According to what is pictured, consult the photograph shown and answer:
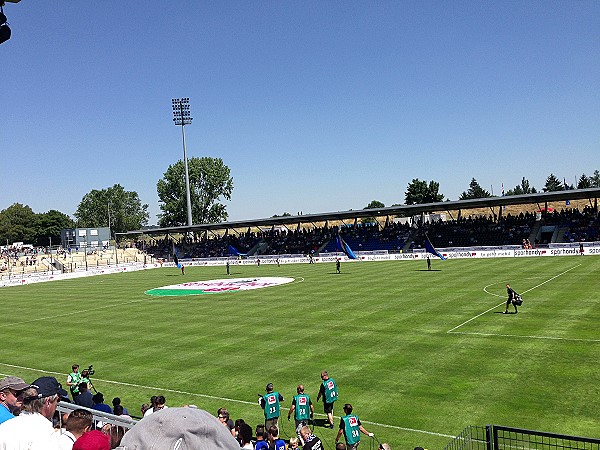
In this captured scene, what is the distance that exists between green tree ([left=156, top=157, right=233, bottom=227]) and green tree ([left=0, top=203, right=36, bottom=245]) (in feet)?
130

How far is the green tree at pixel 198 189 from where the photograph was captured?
13825cm

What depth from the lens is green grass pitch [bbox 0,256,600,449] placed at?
14289 mm

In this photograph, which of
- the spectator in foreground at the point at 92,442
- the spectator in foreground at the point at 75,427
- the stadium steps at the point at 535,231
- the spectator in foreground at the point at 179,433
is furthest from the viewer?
the stadium steps at the point at 535,231

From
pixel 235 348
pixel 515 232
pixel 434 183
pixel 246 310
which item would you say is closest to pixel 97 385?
pixel 235 348

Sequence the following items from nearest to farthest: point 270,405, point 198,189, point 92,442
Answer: point 92,442 < point 270,405 < point 198,189

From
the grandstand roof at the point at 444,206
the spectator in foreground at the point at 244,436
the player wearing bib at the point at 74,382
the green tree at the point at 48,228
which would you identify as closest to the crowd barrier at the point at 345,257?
the grandstand roof at the point at 444,206

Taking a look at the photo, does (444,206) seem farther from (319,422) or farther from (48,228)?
(48,228)

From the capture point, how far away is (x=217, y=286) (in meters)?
47.7

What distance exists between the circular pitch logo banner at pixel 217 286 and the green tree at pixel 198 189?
88.0 meters

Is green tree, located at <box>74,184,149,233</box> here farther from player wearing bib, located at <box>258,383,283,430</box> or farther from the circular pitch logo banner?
player wearing bib, located at <box>258,383,283,430</box>

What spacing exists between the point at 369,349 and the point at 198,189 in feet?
403

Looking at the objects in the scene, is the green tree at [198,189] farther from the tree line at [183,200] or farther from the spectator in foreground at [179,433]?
the spectator in foreground at [179,433]

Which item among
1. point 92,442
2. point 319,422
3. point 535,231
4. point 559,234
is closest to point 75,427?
point 92,442

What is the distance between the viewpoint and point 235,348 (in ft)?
74.1
